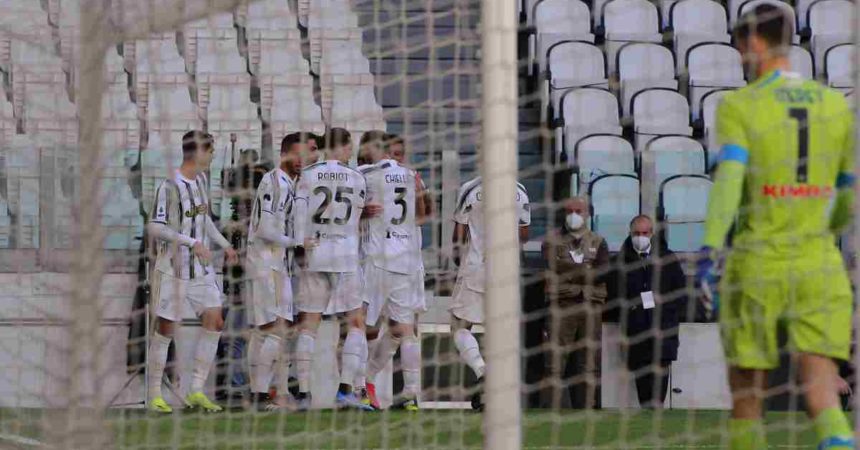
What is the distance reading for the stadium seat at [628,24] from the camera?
1398 cm

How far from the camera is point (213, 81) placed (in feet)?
24.9

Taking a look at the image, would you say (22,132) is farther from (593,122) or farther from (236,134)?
(593,122)

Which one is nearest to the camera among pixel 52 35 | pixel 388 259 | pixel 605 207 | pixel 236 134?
pixel 52 35

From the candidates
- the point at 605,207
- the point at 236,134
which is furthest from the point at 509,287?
the point at 605,207

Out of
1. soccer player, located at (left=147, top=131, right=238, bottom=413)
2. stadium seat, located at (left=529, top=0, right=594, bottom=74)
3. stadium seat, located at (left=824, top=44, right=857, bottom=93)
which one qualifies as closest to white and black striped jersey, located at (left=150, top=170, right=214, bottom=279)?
soccer player, located at (left=147, top=131, right=238, bottom=413)

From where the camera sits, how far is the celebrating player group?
9.46 m

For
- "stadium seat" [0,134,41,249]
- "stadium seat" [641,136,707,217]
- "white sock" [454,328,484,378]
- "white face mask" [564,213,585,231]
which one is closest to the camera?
"stadium seat" [0,134,41,249]

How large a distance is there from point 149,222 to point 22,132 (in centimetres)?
288

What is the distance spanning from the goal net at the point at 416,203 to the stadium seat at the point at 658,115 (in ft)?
0.12

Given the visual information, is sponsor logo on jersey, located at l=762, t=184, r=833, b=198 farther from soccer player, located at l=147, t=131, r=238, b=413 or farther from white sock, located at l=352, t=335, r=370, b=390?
white sock, located at l=352, t=335, r=370, b=390

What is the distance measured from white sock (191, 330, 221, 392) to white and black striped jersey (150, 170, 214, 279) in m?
0.37

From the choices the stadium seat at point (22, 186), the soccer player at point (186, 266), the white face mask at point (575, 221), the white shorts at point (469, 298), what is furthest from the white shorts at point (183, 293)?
the white face mask at point (575, 221)

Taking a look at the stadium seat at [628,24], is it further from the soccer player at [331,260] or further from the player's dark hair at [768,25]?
the player's dark hair at [768,25]

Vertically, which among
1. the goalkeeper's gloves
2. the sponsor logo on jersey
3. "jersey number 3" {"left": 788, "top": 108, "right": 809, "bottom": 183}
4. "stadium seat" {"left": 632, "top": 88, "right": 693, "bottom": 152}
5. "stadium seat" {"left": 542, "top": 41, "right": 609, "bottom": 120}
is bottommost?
the goalkeeper's gloves
